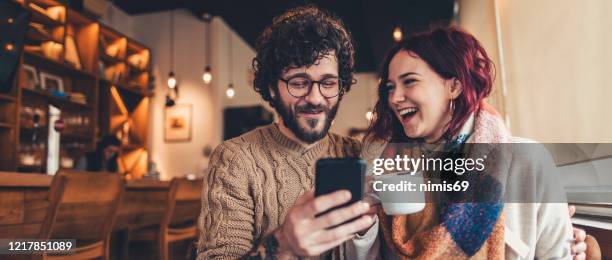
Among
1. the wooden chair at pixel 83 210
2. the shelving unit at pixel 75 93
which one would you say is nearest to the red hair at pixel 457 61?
the wooden chair at pixel 83 210

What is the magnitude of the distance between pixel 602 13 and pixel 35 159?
4459mm

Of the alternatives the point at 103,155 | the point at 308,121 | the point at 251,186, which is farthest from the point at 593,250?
the point at 103,155

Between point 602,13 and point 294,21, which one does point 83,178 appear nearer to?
point 294,21

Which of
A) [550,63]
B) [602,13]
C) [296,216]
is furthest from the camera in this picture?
[550,63]

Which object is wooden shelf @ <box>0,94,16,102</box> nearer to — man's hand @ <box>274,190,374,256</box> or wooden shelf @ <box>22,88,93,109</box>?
wooden shelf @ <box>22,88,93,109</box>

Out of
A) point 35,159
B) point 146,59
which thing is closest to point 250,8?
point 146,59

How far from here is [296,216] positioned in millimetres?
806

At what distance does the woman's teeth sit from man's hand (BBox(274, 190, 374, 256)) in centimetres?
42

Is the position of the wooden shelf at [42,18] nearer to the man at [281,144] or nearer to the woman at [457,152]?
the man at [281,144]

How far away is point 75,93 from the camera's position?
4.93 m

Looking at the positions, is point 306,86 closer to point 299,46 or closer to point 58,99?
point 299,46

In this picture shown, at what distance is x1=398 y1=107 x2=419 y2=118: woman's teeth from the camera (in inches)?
45.0

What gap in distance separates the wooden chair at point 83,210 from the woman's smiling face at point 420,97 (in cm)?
142

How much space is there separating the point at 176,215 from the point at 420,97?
2.40 meters
